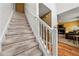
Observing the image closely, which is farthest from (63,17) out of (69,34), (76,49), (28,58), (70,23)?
(28,58)

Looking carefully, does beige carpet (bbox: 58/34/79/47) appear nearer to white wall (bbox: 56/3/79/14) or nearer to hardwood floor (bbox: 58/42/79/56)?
hardwood floor (bbox: 58/42/79/56)

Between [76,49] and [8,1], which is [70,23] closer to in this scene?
[76,49]

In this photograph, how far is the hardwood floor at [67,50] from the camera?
1.43 m

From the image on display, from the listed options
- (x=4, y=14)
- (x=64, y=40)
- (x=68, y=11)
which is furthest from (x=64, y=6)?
(x=4, y=14)

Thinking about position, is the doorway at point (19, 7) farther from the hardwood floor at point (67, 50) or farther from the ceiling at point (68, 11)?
the hardwood floor at point (67, 50)

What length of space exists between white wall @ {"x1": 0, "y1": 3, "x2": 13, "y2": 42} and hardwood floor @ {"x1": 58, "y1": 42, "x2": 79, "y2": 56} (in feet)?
2.68

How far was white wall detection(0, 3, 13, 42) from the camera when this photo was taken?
5.24ft

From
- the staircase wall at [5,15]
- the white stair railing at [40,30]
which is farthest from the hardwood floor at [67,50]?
the staircase wall at [5,15]

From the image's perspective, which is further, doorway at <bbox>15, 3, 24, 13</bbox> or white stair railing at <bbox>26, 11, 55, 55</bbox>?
white stair railing at <bbox>26, 11, 55, 55</bbox>

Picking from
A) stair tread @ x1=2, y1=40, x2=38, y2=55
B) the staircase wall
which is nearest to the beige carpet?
stair tread @ x1=2, y1=40, x2=38, y2=55

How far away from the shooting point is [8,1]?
1.55 m

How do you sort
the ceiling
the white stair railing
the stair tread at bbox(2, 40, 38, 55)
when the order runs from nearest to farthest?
1. the ceiling
2. the stair tread at bbox(2, 40, 38, 55)
3. the white stair railing

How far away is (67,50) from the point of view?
144 cm

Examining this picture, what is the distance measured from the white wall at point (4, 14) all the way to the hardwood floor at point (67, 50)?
2.68ft
